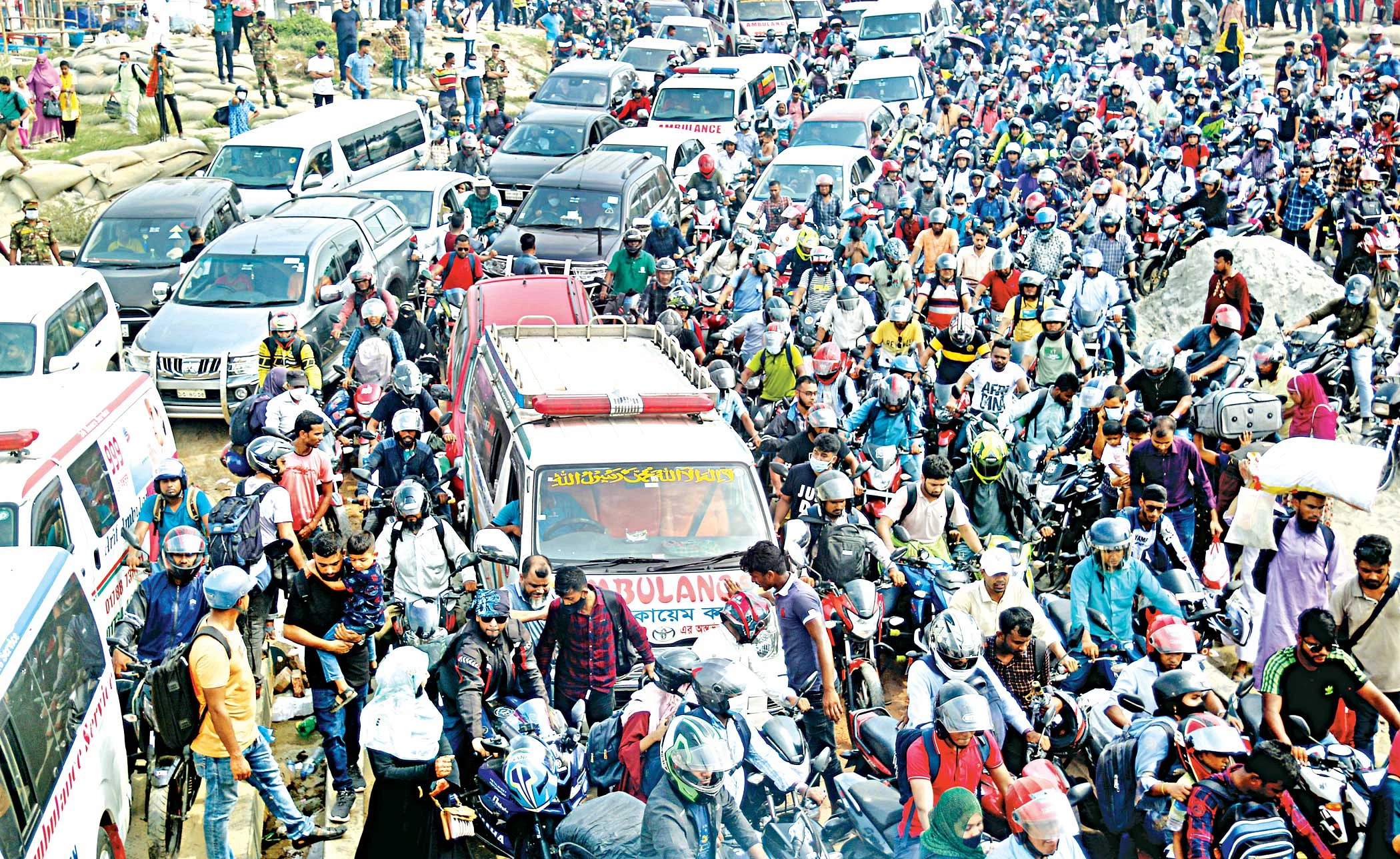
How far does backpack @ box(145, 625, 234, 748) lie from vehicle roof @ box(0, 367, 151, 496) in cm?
192

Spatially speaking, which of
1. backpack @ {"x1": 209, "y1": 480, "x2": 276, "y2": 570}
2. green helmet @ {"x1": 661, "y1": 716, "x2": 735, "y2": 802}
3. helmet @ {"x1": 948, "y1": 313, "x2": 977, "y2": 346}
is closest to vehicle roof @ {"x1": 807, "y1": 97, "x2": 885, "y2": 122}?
helmet @ {"x1": 948, "y1": 313, "x2": 977, "y2": 346}

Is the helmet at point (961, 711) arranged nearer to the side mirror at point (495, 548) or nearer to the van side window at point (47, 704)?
the side mirror at point (495, 548)

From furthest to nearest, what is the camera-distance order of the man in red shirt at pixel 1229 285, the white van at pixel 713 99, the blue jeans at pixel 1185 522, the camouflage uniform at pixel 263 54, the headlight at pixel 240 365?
the camouflage uniform at pixel 263 54, the white van at pixel 713 99, the headlight at pixel 240 365, the man in red shirt at pixel 1229 285, the blue jeans at pixel 1185 522

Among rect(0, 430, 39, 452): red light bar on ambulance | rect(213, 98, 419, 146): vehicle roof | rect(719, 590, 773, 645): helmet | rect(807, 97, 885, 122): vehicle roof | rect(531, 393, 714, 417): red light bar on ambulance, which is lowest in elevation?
rect(719, 590, 773, 645): helmet

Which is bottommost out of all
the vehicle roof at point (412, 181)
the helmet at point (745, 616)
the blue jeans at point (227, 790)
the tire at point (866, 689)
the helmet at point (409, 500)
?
the tire at point (866, 689)

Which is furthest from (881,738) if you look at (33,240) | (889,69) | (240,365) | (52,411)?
(889,69)

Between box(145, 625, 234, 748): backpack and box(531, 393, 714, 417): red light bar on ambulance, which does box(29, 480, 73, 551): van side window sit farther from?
box(531, 393, 714, 417): red light bar on ambulance

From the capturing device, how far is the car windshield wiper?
29.5ft

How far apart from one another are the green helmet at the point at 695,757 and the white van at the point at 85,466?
4.00m

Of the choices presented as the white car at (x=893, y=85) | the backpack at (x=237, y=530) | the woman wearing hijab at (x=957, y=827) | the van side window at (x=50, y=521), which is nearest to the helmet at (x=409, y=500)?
the backpack at (x=237, y=530)

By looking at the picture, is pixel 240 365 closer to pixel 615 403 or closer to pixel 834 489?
pixel 615 403

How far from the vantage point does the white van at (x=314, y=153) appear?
66.5 ft

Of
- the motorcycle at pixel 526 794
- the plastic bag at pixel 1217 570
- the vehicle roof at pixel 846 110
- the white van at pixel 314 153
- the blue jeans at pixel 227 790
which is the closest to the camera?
the motorcycle at pixel 526 794

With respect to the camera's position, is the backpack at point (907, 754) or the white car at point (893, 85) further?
the white car at point (893, 85)
